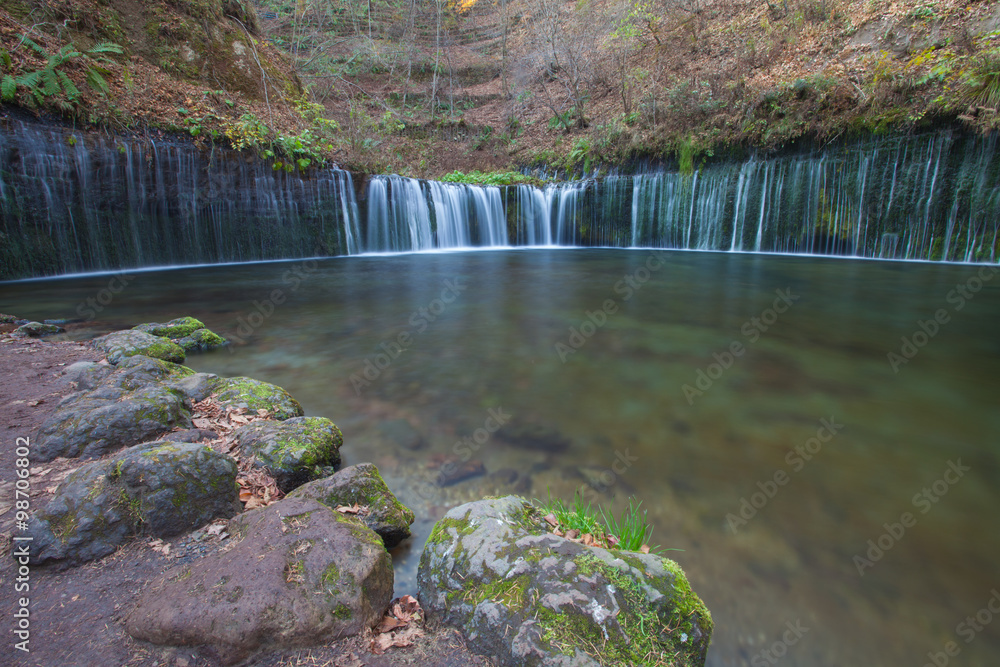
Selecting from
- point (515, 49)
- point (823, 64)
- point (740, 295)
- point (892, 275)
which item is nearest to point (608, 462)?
point (740, 295)

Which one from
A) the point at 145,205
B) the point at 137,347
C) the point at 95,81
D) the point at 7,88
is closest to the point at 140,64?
the point at 95,81

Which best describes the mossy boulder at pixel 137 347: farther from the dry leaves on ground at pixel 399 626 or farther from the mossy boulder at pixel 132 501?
the dry leaves on ground at pixel 399 626

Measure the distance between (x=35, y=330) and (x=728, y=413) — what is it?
797cm

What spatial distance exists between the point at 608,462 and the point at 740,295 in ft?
21.6

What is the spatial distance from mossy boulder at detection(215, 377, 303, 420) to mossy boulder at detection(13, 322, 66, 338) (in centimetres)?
366

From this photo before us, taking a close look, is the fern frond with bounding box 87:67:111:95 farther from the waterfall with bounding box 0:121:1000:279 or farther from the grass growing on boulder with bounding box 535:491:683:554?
the grass growing on boulder with bounding box 535:491:683:554

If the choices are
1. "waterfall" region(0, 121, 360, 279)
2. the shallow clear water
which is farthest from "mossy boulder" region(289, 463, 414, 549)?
"waterfall" region(0, 121, 360, 279)

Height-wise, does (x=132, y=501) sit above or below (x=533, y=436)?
above

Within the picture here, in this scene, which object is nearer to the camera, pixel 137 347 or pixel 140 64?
pixel 137 347

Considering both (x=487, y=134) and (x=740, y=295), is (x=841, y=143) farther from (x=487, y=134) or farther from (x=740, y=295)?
(x=487, y=134)

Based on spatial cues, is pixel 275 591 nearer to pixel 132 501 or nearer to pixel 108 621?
pixel 108 621

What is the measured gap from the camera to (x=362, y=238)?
15.0 metres

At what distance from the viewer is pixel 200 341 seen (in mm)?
5570

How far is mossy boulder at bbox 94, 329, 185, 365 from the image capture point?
14.8 feet
